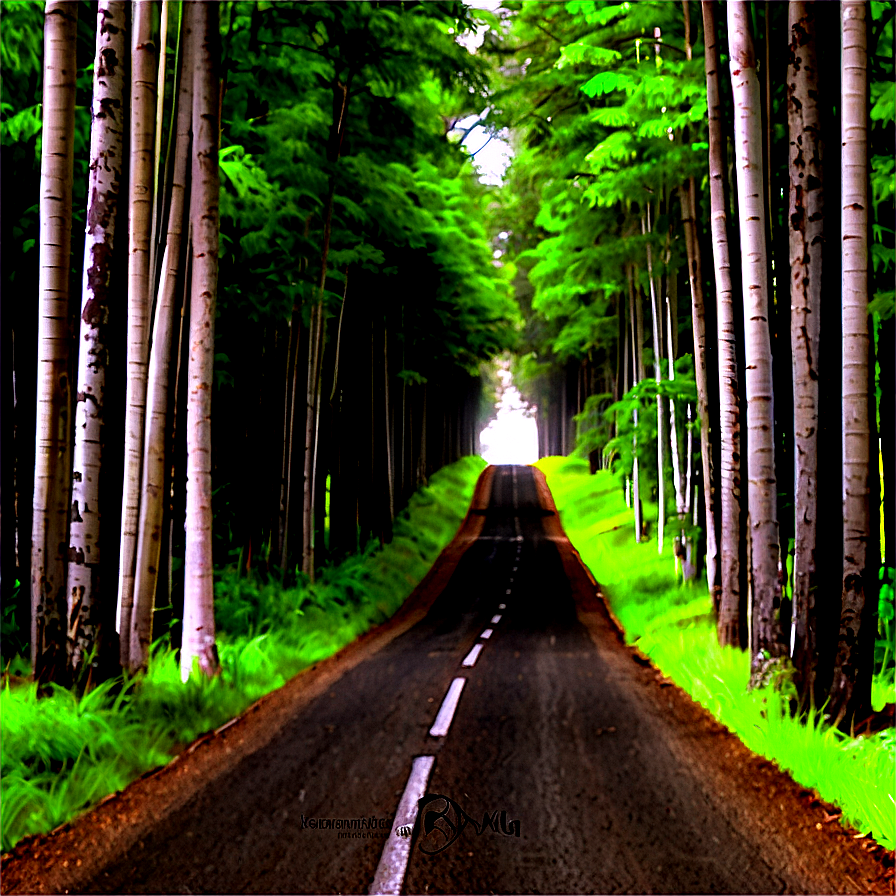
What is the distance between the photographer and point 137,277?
7219 millimetres

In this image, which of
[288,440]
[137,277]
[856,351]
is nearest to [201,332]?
[137,277]

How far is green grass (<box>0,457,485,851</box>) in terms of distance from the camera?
523 centimetres

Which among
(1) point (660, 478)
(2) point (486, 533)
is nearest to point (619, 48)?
(1) point (660, 478)

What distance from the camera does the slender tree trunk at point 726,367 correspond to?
8812 mm

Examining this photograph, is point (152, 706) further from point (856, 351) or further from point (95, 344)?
point (856, 351)

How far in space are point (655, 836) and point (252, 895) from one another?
236cm

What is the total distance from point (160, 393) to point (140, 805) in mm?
4047

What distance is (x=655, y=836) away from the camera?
4570 mm

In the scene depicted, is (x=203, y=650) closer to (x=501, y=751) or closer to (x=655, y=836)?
(x=501, y=751)

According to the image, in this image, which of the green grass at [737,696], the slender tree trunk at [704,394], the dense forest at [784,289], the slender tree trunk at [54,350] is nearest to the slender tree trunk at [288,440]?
the dense forest at [784,289]

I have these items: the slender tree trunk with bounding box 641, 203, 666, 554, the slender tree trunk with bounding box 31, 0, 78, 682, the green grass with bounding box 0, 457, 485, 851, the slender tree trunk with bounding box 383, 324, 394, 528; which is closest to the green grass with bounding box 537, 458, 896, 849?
the slender tree trunk with bounding box 641, 203, 666, 554

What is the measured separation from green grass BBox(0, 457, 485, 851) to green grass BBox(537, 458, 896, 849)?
503 centimetres

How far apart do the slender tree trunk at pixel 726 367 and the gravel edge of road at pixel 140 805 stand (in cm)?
524

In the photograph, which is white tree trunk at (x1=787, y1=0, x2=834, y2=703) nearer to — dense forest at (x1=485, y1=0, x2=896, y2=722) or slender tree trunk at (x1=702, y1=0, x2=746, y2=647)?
dense forest at (x1=485, y1=0, x2=896, y2=722)
